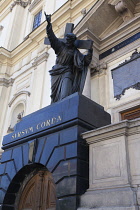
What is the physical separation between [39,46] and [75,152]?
40.1 ft

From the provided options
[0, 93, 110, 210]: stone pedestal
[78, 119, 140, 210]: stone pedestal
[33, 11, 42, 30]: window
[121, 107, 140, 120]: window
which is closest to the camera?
[78, 119, 140, 210]: stone pedestal

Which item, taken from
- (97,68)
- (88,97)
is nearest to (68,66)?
(88,97)

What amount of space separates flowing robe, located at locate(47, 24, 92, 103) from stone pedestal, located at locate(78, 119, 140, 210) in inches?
69.2

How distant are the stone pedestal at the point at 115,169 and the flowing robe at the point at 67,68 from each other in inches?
69.2

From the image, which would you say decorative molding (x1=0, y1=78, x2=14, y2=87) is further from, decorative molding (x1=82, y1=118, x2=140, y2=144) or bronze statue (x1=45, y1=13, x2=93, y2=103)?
decorative molding (x1=82, y1=118, x2=140, y2=144)

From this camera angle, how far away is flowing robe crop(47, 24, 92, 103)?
17.5 feet

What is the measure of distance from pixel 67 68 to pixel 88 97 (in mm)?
3979

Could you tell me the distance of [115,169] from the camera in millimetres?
3395

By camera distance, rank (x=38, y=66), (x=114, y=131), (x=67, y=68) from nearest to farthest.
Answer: (x=114, y=131), (x=67, y=68), (x=38, y=66)

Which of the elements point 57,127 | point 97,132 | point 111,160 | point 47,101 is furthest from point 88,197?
point 47,101

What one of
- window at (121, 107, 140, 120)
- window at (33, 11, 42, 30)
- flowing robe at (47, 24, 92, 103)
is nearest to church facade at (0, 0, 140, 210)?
window at (121, 107, 140, 120)

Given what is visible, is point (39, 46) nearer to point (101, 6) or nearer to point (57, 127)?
point (101, 6)

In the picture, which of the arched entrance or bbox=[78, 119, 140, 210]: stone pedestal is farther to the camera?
the arched entrance

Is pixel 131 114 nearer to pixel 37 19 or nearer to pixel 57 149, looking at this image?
pixel 57 149
